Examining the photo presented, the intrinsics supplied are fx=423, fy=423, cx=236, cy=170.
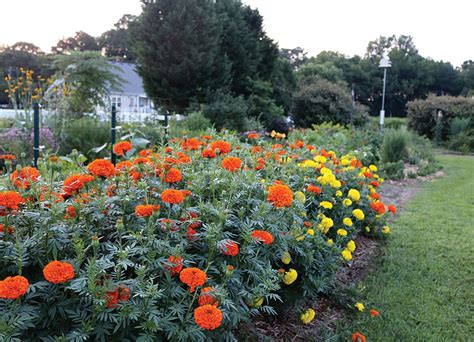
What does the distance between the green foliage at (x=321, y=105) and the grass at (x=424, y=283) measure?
30.2 feet

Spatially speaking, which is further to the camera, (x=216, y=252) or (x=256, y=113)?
(x=256, y=113)

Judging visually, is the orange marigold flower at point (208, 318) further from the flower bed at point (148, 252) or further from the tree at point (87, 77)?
the tree at point (87, 77)

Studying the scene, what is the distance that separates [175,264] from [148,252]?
0.11 meters

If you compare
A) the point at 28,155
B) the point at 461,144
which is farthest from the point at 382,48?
the point at 28,155

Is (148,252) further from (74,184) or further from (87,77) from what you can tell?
(87,77)

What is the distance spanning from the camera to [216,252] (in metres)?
1.79

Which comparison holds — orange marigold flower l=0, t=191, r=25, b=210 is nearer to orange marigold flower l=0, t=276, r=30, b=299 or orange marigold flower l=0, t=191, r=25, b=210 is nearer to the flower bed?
the flower bed

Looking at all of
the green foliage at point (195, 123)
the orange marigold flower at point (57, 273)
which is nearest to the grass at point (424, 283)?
the orange marigold flower at point (57, 273)

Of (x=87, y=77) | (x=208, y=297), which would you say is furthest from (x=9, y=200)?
(x=87, y=77)

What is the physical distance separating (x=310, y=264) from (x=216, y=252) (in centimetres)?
72

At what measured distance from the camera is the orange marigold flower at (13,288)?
1183mm

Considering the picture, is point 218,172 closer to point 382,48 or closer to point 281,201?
point 281,201

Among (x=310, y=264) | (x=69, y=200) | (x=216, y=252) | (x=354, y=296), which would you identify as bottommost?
(x=354, y=296)

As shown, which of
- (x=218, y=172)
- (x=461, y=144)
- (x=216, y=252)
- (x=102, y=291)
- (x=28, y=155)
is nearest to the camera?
(x=102, y=291)
